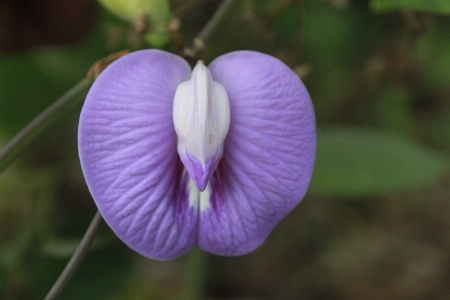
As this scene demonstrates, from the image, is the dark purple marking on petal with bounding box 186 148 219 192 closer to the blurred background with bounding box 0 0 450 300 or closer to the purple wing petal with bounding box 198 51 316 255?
the purple wing petal with bounding box 198 51 316 255

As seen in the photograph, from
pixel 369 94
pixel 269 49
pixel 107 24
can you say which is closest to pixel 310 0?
pixel 269 49

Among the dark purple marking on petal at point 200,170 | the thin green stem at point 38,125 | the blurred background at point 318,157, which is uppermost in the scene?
the dark purple marking on petal at point 200,170

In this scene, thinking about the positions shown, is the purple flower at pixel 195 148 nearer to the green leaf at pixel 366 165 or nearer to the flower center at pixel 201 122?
the flower center at pixel 201 122

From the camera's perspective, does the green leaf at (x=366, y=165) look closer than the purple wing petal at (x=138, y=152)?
No

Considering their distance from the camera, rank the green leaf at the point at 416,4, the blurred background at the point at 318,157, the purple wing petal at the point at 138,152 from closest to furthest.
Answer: the purple wing petal at the point at 138,152 → the green leaf at the point at 416,4 → the blurred background at the point at 318,157

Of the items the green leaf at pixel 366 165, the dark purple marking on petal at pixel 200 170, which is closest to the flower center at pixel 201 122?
the dark purple marking on petal at pixel 200 170

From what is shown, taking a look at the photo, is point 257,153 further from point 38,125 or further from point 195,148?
point 38,125

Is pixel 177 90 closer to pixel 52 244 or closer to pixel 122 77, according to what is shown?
pixel 122 77

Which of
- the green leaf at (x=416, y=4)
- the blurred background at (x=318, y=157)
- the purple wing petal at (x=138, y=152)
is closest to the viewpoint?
the purple wing petal at (x=138, y=152)
